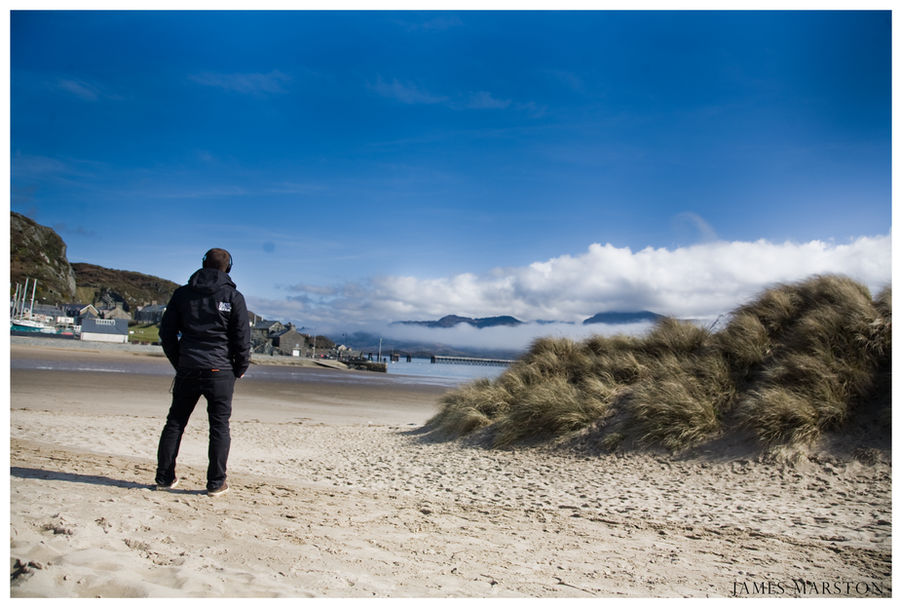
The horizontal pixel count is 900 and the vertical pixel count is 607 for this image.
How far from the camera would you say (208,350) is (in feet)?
15.6

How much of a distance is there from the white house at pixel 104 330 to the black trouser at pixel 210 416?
75633mm

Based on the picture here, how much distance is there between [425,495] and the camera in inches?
235

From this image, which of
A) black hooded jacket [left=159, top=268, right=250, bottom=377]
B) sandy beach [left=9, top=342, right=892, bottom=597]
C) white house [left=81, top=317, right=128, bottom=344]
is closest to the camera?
sandy beach [left=9, top=342, right=892, bottom=597]

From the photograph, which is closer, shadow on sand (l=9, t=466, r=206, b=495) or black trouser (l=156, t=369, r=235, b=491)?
black trouser (l=156, t=369, r=235, b=491)

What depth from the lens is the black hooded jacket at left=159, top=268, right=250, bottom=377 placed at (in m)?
4.73

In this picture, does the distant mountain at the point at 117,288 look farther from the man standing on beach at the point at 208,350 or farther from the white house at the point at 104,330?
the man standing on beach at the point at 208,350

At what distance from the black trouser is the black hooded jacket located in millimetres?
106

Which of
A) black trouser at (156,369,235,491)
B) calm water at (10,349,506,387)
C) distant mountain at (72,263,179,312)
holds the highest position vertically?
distant mountain at (72,263,179,312)

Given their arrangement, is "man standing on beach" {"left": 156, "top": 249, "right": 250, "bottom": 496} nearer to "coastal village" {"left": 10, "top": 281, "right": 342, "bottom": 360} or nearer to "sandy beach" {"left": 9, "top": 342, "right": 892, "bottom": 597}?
"sandy beach" {"left": 9, "top": 342, "right": 892, "bottom": 597}

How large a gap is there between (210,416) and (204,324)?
0.82 m

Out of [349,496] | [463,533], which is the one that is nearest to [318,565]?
[463,533]

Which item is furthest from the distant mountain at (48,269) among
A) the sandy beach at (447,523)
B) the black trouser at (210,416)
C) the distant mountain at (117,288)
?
the black trouser at (210,416)

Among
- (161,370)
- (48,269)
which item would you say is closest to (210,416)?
(161,370)

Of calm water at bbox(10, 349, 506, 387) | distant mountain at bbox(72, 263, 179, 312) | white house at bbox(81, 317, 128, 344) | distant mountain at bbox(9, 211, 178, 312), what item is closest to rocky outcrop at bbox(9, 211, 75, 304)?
distant mountain at bbox(9, 211, 178, 312)
